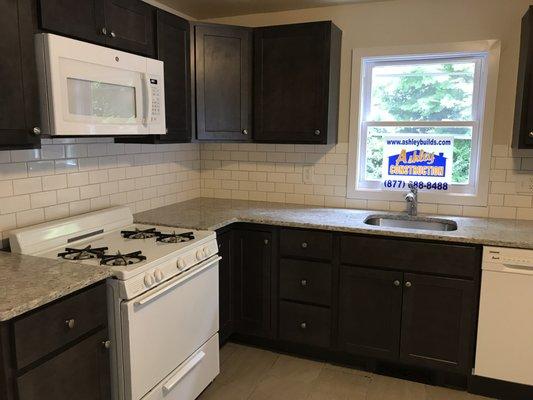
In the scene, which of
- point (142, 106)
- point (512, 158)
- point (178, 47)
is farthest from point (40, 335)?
point (512, 158)

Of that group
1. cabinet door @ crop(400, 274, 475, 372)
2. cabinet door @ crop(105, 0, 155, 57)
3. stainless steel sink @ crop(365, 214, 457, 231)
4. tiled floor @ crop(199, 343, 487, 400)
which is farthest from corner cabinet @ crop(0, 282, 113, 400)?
stainless steel sink @ crop(365, 214, 457, 231)

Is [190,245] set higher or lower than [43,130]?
lower

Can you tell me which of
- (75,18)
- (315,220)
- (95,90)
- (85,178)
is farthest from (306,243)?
(75,18)

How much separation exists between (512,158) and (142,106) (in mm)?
2317

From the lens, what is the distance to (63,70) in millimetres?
1823

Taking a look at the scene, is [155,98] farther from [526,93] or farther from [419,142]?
[526,93]

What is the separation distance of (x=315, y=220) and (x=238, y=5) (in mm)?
1632

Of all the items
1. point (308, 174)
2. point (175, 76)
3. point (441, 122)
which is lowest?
point (308, 174)

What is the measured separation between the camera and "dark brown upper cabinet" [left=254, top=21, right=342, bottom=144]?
9.25ft

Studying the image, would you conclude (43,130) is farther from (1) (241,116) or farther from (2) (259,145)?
(2) (259,145)

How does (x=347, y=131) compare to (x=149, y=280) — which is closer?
(x=149, y=280)

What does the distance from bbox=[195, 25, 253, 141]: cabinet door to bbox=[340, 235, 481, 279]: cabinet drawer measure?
112 centimetres

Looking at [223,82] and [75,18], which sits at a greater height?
[75,18]

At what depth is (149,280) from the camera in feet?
6.13
